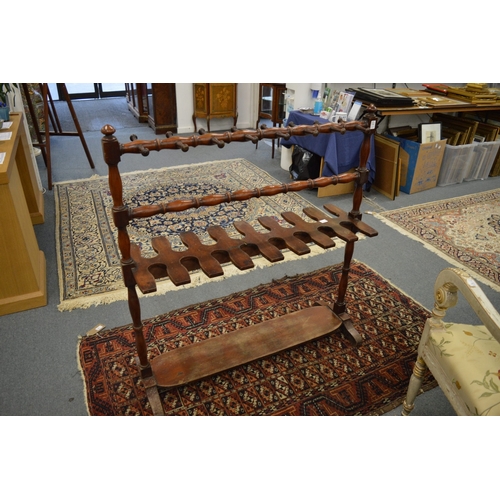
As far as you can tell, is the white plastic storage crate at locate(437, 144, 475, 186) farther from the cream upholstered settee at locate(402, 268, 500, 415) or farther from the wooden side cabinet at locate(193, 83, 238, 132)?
the cream upholstered settee at locate(402, 268, 500, 415)

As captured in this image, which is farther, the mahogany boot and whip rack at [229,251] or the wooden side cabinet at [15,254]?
the wooden side cabinet at [15,254]

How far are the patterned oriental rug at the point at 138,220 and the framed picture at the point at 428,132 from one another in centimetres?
132

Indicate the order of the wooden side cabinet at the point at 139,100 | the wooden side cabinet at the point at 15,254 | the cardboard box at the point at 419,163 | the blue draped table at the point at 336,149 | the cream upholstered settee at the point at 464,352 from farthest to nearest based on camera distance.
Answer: the wooden side cabinet at the point at 139,100 → the cardboard box at the point at 419,163 → the blue draped table at the point at 336,149 → the wooden side cabinet at the point at 15,254 → the cream upholstered settee at the point at 464,352

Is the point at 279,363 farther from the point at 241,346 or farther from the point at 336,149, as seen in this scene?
the point at 336,149

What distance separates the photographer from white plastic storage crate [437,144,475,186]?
3998 mm

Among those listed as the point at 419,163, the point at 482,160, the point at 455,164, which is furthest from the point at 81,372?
the point at 482,160

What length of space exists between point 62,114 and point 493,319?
6637 millimetres

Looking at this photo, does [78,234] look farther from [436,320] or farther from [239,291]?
[436,320]

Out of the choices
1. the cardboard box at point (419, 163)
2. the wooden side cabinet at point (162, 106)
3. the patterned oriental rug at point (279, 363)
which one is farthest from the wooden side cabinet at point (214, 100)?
the patterned oriental rug at point (279, 363)

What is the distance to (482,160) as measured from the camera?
14.0ft

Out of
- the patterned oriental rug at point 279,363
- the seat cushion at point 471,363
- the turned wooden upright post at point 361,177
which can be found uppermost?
the turned wooden upright post at point 361,177

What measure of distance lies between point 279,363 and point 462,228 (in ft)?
7.02

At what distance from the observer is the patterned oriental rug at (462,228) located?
280 cm

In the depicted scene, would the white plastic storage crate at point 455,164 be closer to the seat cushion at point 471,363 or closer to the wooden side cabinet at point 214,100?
the wooden side cabinet at point 214,100
